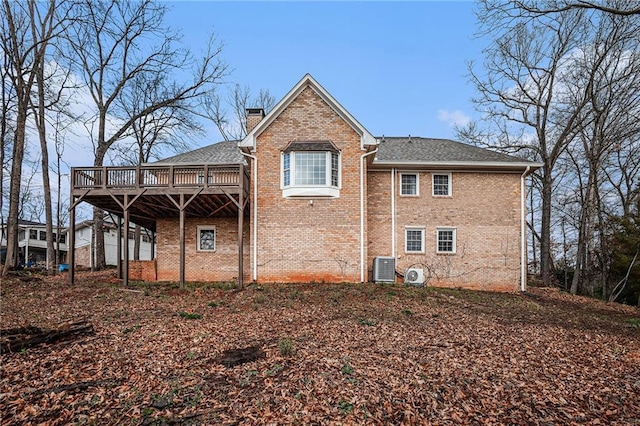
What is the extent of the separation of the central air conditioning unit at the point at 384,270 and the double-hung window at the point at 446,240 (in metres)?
2.41

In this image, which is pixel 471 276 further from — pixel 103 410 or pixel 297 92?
pixel 103 410

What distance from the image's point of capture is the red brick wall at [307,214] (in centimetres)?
1309

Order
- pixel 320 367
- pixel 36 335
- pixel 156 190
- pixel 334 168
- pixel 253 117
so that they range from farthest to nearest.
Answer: pixel 253 117 → pixel 334 168 → pixel 156 190 → pixel 36 335 → pixel 320 367

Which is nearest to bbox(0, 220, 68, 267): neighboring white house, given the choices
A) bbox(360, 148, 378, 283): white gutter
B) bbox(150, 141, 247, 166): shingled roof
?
bbox(150, 141, 247, 166): shingled roof

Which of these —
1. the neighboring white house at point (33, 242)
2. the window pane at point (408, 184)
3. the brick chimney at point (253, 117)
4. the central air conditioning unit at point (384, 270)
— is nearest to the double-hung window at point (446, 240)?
the window pane at point (408, 184)

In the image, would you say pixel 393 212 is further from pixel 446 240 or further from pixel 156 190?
pixel 156 190

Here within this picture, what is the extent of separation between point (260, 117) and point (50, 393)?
42.8 ft

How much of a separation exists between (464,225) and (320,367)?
11.2 meters

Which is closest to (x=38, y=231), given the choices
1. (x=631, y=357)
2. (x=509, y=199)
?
(x=509, y=199)

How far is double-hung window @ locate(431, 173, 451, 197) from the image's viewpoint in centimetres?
1477

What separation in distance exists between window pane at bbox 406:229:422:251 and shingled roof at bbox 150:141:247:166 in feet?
25.6

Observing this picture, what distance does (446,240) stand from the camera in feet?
47.7

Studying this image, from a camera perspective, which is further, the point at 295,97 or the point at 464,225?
the point at 464,225

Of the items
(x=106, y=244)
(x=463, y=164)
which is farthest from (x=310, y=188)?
(x=106, y=244)
